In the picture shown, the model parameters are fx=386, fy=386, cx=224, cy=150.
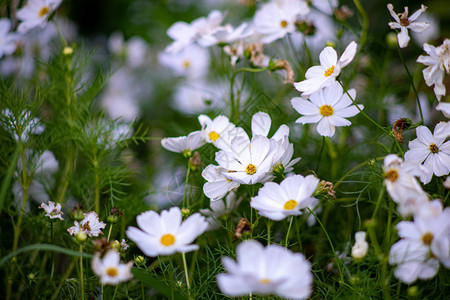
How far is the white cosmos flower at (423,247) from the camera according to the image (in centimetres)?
42

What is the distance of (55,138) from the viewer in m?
0.78

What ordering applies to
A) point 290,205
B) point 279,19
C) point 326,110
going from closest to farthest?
point 290,205, point 326,110, point 279,19

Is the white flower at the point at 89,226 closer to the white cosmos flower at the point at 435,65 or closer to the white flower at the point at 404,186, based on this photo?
the white flower at the point at 404,186

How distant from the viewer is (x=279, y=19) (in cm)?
90

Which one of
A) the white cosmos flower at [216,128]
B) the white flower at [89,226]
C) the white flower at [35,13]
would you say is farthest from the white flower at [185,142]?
the white flower at [35,13]

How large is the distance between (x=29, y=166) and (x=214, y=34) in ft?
1.52

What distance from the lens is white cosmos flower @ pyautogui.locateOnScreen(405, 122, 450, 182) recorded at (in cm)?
59

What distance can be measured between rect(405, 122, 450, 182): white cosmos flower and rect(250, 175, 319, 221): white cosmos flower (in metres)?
0.19

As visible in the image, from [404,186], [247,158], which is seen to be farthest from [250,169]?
[404,186]

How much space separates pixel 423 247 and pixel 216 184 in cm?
29

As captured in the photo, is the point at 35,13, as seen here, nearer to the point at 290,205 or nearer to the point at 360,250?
the point at 290,205

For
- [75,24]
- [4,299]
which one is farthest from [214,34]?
[75,24]

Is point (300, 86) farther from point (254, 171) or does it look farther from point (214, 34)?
point (214, 34)

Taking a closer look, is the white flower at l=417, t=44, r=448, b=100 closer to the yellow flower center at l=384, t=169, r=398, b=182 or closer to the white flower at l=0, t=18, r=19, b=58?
the yellow flower center at l=384, t=169, r=398, b=182
